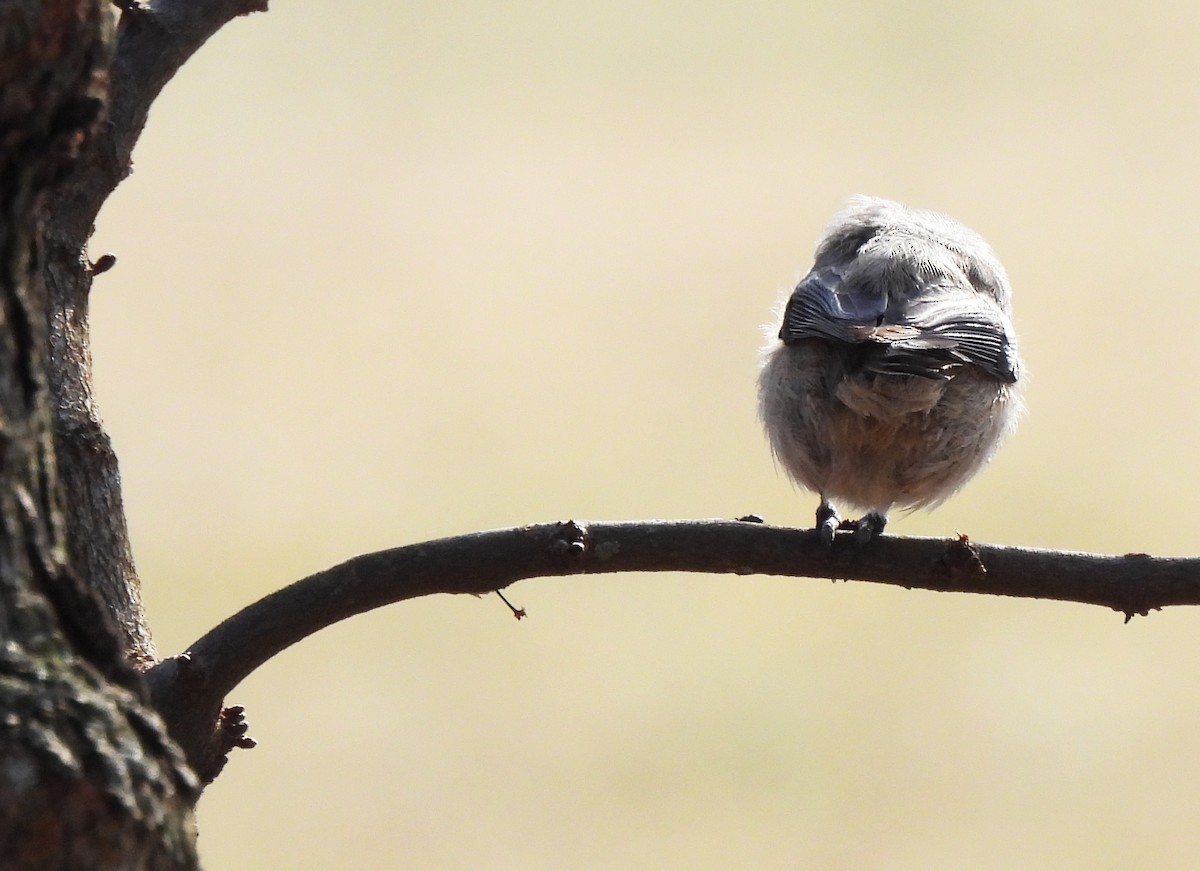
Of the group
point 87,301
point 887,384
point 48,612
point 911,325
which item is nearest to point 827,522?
point 887,384

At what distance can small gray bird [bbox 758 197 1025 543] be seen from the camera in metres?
3.38

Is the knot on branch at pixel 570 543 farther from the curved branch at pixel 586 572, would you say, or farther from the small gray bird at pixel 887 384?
the small gray bird at pixel 887 384

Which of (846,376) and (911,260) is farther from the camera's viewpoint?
(911,260)

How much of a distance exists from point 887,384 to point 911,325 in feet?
1.11

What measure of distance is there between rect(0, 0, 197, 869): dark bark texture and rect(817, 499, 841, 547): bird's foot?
1571mm

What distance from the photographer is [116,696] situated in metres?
1.44

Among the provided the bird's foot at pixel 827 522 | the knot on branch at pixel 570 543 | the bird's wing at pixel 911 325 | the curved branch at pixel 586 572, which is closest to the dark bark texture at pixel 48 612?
the curved branch at pixel 586 572

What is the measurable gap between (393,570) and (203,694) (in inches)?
17.0

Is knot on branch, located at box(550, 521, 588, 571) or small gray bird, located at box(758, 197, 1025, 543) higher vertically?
small gray bird, located at box(758, 197, 1025, 543)

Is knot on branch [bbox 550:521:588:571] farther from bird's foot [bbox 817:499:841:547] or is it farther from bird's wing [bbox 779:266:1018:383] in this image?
bird's wing [bbox 779:266:1018:383]

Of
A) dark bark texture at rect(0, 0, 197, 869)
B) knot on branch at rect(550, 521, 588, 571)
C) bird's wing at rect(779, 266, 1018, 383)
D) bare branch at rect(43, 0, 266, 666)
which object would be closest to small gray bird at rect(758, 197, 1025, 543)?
bird's wing at rect(779, 266, 1018, 383)

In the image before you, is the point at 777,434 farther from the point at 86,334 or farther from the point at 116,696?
the point at 116,696

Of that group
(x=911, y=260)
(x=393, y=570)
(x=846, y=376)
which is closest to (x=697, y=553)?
(x=393, y=570)

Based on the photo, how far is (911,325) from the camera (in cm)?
359
